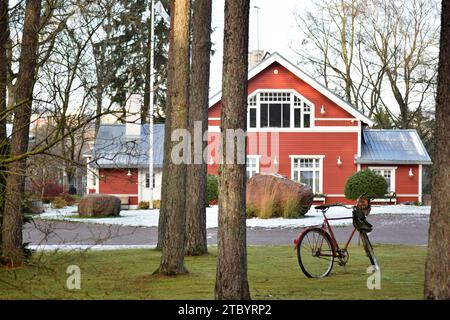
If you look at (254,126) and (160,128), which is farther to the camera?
(160,128)

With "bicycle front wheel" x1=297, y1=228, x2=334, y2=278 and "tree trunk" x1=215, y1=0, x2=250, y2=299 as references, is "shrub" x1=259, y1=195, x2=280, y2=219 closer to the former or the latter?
"bicycle front wheel" x1=297, y1=228, x2=334, y2=278

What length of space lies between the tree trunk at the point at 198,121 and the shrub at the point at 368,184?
23337mm

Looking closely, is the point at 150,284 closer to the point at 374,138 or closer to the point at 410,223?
the point at 410,223

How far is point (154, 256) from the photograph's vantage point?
15969 mm

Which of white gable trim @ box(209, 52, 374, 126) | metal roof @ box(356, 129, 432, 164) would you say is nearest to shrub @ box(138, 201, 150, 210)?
white gable trim @ box(209, 52, 374, 126)

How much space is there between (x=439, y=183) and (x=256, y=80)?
34.0m

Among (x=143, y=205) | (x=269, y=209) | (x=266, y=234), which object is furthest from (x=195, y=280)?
(x=143, y=205)

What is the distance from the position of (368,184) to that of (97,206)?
13833mm

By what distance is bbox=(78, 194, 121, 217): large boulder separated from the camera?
33.2 m

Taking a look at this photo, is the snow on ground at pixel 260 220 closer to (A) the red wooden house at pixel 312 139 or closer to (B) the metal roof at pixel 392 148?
(B) the metal roof at pixel 392 148

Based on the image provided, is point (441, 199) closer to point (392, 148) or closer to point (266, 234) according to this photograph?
point (266, 234)

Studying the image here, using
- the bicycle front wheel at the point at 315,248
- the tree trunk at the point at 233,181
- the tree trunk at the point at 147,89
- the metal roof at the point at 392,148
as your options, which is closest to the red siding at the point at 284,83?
the metal roof at the point at 392,148

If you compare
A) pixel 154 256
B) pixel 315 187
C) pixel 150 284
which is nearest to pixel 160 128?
pixel 315 187

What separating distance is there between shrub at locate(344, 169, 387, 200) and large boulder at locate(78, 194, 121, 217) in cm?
1240
